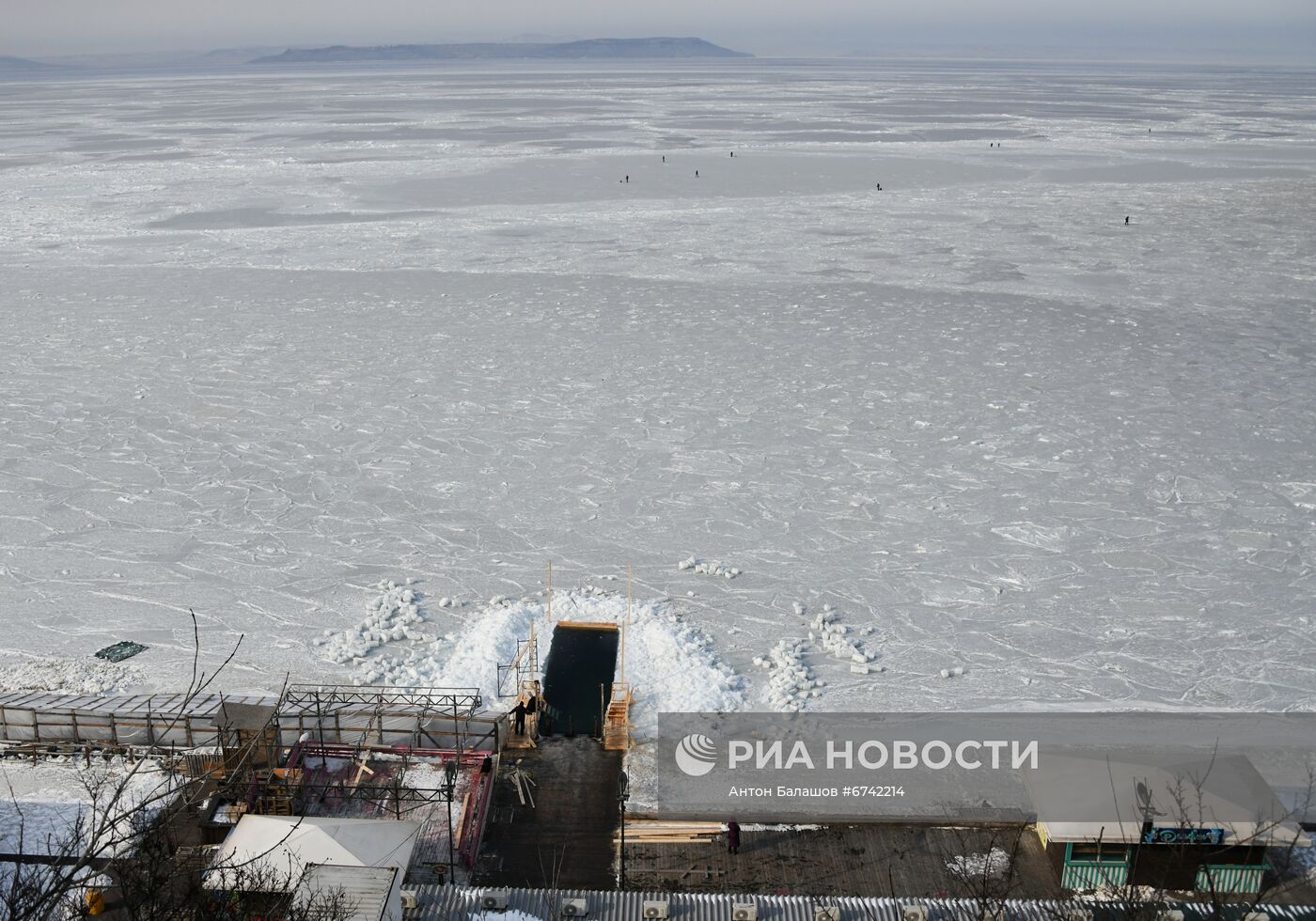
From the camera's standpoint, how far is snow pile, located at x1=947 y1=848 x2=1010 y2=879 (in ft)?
25.7

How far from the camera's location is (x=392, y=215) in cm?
3262

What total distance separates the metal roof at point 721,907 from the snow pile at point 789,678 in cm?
315

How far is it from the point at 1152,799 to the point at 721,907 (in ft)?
10.5

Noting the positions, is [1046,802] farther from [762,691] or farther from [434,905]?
[434,905]

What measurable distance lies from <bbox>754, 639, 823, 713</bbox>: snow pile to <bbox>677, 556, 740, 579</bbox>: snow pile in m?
1.37

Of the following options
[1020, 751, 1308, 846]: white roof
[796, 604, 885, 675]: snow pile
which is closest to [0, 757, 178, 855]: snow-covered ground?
[796, 604, 885, 675]: snow pile

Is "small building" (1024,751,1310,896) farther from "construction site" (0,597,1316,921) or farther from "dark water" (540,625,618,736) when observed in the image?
"dark water" (540,625,618,736)

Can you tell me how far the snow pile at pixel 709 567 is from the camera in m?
12.4

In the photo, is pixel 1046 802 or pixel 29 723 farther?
pixel 29 723

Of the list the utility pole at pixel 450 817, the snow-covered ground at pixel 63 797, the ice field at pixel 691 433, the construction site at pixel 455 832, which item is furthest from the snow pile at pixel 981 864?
the snow-covered ground at pixel 63 797

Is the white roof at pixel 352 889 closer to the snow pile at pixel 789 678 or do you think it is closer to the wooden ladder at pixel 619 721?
the wooden ladder at pixel 619 721

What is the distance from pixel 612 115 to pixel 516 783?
61.5 m

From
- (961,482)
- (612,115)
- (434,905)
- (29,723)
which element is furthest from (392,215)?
(612,115)

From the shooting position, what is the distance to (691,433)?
16.1m
